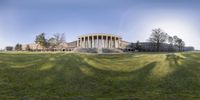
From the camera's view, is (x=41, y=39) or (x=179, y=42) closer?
(x=41, y=39)

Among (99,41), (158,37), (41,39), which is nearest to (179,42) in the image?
(158,37)

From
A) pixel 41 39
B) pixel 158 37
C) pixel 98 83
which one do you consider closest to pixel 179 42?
pixel 158 37

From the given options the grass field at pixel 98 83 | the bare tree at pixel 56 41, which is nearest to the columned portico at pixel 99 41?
the bare tree at pixel 56 41

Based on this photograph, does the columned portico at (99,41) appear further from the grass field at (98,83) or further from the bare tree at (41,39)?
the grass field at (98,83)

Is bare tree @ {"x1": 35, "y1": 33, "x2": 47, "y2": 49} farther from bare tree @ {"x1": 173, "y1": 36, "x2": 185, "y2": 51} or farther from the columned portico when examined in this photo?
bare tree @ {"x1": 173, "y1": 36, "x2": 185, "y2": 51}

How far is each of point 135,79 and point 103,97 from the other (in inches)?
329

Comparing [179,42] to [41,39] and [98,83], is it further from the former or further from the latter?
[98,83]

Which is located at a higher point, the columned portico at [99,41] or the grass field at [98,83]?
the columned portico at [99,41]

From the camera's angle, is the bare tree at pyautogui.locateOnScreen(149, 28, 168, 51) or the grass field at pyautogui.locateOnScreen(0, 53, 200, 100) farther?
the bare tree at pyautogui.locateOnScreen(149, 28, 168, 51)

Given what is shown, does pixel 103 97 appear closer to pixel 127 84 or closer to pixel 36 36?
pixel 127 84

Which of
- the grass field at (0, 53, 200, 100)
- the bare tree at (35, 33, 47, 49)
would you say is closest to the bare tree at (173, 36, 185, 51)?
the bare tree at (35, 33, 47, 49)

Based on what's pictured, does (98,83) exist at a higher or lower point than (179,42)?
lower

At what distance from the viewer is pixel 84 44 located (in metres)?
163

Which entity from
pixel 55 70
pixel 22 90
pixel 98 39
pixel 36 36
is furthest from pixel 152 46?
pixel 22 90
